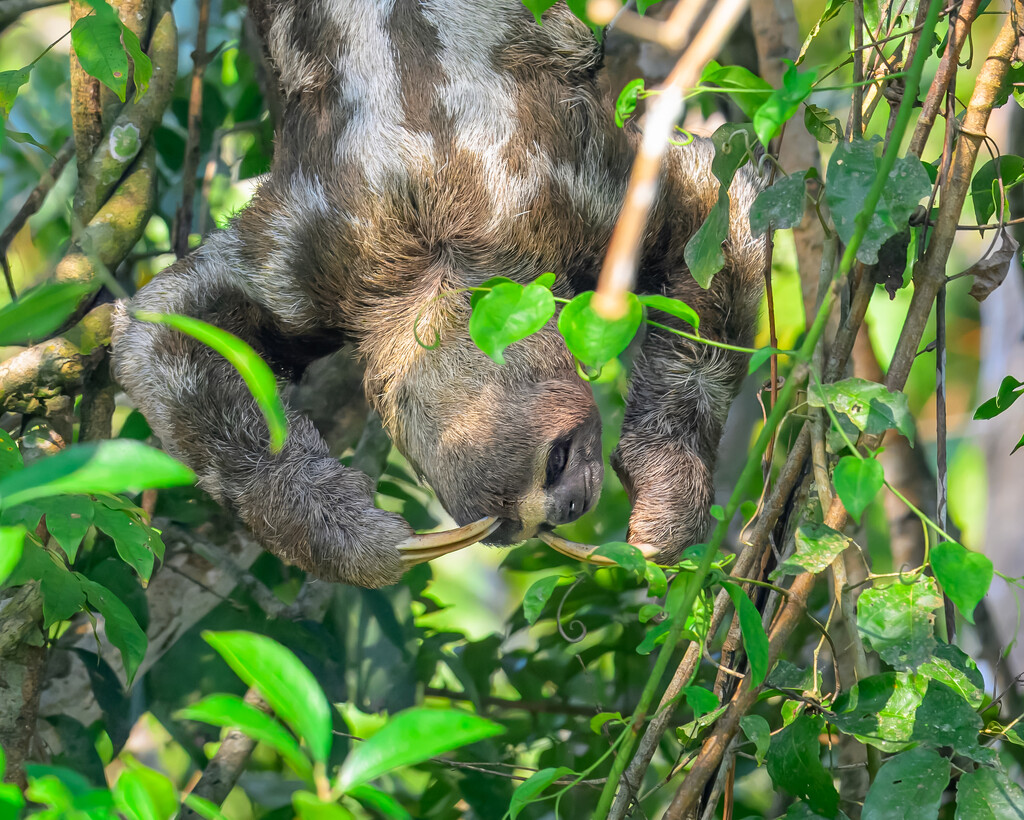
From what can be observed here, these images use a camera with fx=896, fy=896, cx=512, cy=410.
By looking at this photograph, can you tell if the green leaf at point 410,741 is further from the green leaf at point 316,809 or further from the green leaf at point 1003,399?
the green leaf at point 1003,399

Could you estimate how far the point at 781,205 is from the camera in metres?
1.13

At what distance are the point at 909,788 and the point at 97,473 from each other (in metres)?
0.89

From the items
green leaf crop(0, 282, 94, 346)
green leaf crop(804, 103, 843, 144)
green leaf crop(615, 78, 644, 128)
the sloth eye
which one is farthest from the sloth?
green leaf crop(0, 282, 94, 346)

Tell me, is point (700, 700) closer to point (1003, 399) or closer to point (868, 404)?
point (868, 404)

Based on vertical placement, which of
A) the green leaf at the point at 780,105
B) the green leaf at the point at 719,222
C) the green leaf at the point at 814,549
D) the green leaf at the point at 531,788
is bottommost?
the green leaf at the point at 531,788

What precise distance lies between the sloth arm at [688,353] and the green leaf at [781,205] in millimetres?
729

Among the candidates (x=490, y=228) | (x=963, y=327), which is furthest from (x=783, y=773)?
(x=963, y=327)

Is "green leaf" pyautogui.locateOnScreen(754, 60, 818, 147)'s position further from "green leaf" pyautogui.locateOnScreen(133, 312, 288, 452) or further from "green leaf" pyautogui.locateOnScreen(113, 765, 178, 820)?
"green leaf" pyautogui.locateOnScreen(113, 765, 178, 820)

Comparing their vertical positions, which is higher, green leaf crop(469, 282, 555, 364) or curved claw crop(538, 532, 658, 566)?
green leaf crop(469, 282, 555, 364)

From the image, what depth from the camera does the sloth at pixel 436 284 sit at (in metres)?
1.73

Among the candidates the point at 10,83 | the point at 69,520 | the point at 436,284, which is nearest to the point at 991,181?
the point at 436,284

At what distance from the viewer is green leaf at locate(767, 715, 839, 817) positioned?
43.2 inches

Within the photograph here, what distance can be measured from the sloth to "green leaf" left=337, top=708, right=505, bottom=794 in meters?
1.08

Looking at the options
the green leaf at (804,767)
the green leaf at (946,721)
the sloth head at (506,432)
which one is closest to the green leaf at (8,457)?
the sloth head at (506,432)
